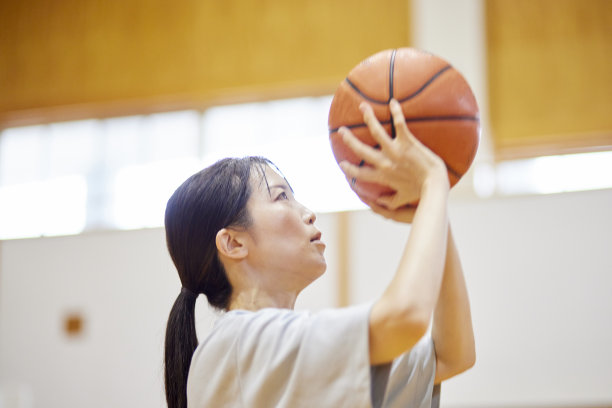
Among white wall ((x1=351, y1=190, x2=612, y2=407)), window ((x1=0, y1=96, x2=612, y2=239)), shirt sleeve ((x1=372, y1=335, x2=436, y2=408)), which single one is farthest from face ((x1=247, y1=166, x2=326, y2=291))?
window ((x1=0, y1=96, x2=612, y2=239))

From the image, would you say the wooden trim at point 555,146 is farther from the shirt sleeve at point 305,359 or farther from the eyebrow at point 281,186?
the shirt sleeve at point 305,359

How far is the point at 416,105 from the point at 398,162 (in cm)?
20

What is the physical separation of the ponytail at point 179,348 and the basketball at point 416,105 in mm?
488

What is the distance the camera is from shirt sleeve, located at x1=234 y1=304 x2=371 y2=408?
1233 mm

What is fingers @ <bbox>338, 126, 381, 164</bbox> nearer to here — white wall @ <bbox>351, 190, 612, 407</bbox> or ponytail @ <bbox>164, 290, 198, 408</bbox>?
ponytail @ <bbox>164, 290, 198, 408</bbox>

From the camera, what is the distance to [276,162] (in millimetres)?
5270

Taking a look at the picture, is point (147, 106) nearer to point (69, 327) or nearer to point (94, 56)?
point (94, 56)

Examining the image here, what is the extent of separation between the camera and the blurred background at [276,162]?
4207mm

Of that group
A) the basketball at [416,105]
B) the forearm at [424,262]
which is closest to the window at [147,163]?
the basketball at [416,105]

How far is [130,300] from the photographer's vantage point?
Answer: 487cm

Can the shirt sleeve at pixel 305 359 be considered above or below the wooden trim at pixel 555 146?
below

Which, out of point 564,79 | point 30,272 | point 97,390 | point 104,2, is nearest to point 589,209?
point 564,79

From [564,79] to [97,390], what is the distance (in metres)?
3.64

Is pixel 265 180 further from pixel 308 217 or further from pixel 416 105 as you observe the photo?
pixel 416 105
